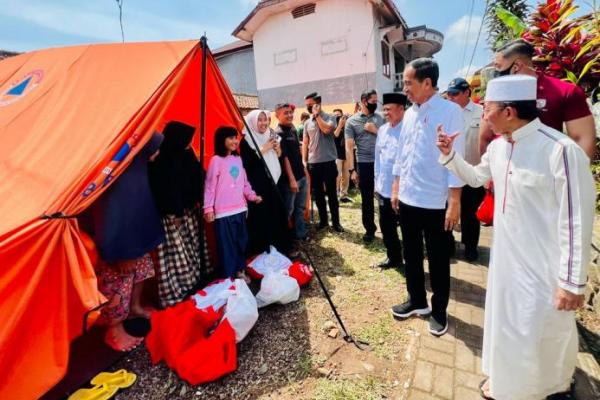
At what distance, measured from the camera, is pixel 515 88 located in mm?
1513

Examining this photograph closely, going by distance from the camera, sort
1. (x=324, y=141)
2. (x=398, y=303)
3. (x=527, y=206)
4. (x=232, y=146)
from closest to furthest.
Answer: (x=527, y=206) < (x=398, y=303) < (x=232, y=146) < (x=324, y=141)

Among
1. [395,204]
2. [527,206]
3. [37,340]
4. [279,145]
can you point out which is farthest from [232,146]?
[527,206]

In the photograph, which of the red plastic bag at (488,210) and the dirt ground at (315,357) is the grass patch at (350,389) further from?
the red plastic bag at (488,210)

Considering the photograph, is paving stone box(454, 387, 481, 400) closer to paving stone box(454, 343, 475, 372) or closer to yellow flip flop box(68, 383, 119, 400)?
paving stone box(454, 343, 475, 372)

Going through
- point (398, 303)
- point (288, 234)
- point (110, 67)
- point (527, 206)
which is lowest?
point (398, 303)

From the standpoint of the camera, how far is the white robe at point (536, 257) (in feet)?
4.51

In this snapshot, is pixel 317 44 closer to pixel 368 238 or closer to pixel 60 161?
pixel 368 238

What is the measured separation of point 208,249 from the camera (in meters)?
3.66

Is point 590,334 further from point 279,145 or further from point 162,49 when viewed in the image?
point 162,49

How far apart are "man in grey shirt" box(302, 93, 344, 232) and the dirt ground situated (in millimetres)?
1710

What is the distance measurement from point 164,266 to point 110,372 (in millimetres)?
947

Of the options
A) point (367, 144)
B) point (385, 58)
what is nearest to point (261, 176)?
point (367, 144)

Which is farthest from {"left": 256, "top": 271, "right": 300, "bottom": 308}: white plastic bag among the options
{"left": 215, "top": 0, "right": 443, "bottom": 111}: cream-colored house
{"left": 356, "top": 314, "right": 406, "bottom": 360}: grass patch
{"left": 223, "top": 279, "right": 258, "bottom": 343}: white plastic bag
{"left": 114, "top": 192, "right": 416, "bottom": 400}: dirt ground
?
{"left": 215, "top": 0, "right": 443, "bottom": 111}: cream-colored house

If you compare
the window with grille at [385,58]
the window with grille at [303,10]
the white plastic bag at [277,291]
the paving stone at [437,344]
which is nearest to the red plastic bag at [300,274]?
the white plastic bag at [277,291]
